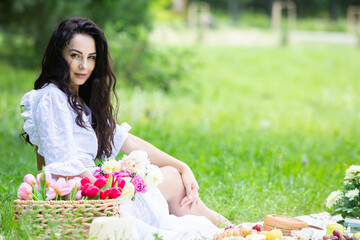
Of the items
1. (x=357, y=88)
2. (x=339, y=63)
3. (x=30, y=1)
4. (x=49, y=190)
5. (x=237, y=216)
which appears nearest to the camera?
(x=49, y=190)

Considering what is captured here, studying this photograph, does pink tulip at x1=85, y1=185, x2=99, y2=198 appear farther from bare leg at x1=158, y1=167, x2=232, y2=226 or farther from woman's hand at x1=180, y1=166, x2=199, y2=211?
woman's hand at x1=180, y1=166, x2=199, y2=211

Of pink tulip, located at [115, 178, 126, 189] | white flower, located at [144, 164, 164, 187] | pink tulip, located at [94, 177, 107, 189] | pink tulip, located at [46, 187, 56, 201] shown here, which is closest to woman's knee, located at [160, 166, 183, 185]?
white flower, located at [144, 164, 164, 187]

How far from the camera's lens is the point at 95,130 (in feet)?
11.9

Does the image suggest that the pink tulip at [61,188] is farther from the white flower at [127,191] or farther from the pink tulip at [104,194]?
the white flower at [127,191]

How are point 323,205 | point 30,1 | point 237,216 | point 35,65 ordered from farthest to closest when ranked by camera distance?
point 35,65 → point 30,1 → point 323,205 → point 237,216

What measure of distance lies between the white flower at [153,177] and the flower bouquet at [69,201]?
10 centimetres

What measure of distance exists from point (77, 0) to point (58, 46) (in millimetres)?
7384

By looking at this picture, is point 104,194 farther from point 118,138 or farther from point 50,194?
point 118,138

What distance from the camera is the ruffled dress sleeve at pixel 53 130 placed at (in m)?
3.20

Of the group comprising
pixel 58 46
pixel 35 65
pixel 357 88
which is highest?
pixel 58 46

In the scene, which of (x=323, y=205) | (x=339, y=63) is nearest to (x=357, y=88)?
(x=339, y=63)

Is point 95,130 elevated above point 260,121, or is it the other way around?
point 95,130

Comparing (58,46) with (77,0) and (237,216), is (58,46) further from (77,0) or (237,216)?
(77,0)

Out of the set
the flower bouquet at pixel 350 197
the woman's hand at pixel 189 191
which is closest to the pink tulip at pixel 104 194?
the woman's hand at pixel 189 191
